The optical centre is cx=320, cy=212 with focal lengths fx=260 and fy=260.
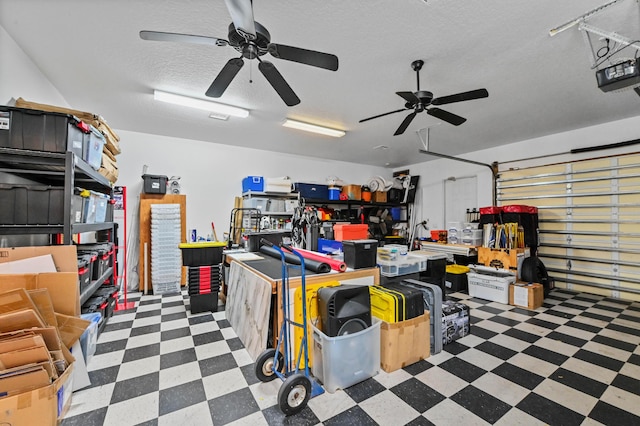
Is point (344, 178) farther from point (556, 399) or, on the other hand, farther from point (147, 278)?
point (556, 399)

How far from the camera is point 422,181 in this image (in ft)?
25.5

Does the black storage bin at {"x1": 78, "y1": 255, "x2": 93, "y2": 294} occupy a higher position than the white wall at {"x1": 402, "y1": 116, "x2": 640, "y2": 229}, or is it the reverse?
the white wall at {"x1": 402, "y1": 116, "x2": 640, "y2": 229}

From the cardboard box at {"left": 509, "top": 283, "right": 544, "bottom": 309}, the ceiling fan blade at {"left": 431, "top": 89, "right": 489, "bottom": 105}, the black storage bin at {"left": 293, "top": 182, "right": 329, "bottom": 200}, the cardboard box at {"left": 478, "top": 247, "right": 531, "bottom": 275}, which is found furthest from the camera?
the black storage bin at {"left": 293, "top": 182, "right": 329, "bottom": 200}

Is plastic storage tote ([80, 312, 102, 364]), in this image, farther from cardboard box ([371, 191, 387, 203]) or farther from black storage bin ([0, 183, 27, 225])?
cardboard box ([371, 191, 387, 203])

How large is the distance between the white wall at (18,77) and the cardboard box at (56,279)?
54.8 inches

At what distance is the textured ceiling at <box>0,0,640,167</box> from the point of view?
83.6 inches

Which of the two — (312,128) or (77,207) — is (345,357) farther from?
(312,128)

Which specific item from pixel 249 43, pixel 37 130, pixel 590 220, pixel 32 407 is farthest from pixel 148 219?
pixel 590 220

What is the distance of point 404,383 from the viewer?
2100 millimetres

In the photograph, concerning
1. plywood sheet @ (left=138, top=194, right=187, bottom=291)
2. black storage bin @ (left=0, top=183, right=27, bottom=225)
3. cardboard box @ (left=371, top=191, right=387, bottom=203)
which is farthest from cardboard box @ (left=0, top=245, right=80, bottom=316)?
cardboard box @ (left=371, top=191, right=387, bottom=203)

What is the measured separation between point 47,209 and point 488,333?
14.6 ft

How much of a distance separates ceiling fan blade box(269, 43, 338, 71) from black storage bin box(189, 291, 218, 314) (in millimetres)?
3074

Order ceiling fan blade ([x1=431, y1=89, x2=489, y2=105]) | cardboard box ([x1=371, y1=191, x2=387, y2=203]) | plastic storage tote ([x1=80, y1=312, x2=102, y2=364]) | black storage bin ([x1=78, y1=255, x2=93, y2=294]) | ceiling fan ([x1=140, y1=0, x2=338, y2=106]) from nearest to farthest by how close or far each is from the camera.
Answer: ceiling fan ([x1=140, y1=0, x2=338, y2=106]), plastic storage tote ([x1=80, y1=312, x2=102, y2=364]), black storage bin ([x1=78, y1=255, x2=93, y2=294]), ceiling fan blade ([x1=431, y1=89, x2=489, y2=105]), cardboard box ([x1=371, y1=191, x2=387, y2=203])

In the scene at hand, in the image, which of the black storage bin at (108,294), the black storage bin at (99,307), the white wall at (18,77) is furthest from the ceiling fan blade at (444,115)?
the black storage bin at (108,294)
